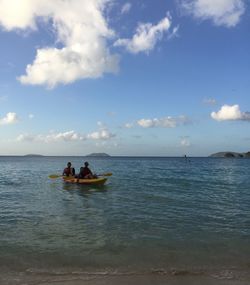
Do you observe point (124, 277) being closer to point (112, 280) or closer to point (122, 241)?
point (112, 280)

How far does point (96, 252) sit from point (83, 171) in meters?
21.2

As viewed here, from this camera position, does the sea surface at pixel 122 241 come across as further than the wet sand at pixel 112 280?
Yes

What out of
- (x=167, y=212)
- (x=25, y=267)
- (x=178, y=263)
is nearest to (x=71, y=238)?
(x=25, y=267)

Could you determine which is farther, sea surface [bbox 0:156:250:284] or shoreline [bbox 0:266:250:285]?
sea surface [bbox 0:156:250:284]

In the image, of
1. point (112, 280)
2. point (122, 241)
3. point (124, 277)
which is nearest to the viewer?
point (112, 280)

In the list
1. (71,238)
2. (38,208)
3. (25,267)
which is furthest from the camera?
(38,208)

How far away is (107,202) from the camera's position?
69.9 ft

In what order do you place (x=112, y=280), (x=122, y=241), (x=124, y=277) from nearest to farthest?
1. (x=112, y=280)
2. (x=124, y=277)
3. (x=122, y=241)

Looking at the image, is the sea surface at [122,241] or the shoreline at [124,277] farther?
the sea surface at [122,241]

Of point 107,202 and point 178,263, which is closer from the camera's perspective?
point 178,263

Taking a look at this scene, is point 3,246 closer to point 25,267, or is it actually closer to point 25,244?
point 25,244

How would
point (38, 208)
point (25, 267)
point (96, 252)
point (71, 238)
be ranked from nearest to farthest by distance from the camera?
point (25, 267) < point (96, 252) < point (71, 238) < point (38, 208)

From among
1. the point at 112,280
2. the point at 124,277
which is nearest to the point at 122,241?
the point at 124,277

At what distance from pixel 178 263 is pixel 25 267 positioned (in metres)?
4.03
